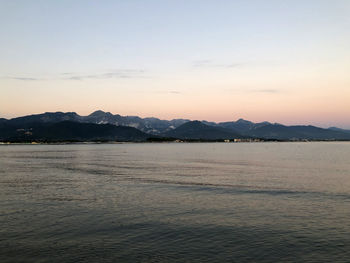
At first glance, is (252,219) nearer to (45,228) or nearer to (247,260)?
(247,260)

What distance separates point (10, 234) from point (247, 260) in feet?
73.9

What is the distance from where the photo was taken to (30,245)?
95.5 feet

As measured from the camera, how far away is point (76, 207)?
4456 centimetres

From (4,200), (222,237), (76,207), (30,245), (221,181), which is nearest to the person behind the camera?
(30,245)

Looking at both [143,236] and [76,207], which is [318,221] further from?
[76,207]

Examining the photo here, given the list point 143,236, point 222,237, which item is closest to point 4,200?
point 143,236

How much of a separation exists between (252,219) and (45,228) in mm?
22775

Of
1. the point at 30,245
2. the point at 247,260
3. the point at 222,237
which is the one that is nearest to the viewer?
the point at 247,260

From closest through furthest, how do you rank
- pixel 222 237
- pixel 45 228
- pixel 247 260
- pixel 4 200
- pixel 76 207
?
pixel 247 260
pixel 222 237
pixel 45 228
pixel 76 207
pixel 4 200

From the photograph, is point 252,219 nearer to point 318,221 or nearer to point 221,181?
point 318,221

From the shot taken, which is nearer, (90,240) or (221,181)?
(90,240)

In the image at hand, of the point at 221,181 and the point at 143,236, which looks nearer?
the point at 143,236

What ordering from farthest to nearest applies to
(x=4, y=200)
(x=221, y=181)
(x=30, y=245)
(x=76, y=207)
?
1. (x=221, y=181)
2. (x=4, y=200)
3. (x=76, y=207)
4. (x=30, y=245)

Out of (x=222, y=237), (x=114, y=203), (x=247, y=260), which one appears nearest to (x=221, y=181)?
(x=114, y=203)
